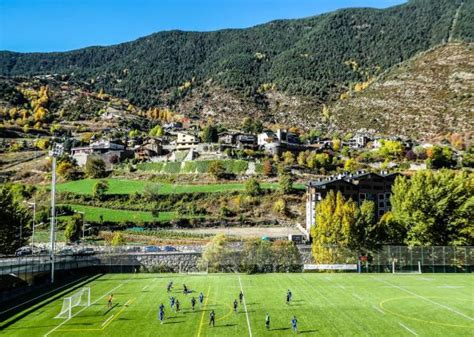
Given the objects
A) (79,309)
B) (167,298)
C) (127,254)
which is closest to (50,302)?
(79,309)

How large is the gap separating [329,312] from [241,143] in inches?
5662

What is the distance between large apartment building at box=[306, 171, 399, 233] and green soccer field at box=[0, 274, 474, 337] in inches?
1886

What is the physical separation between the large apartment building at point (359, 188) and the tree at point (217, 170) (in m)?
31.2

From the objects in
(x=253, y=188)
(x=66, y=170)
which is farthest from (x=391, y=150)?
(x=66, y=170)

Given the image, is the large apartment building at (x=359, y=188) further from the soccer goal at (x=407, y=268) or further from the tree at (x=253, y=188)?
the soccer goal at (x=407, y=268)

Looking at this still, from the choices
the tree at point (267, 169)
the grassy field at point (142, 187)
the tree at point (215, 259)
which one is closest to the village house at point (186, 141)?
the grassy field at point (142, 187)

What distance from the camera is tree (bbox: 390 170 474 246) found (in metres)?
76.4

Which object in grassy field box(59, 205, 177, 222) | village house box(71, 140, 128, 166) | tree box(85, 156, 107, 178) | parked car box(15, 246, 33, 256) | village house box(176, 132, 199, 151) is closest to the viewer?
parked car box(15, 246, 33, 256)

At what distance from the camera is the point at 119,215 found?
372 ft

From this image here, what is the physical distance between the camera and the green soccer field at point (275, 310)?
34.2 meters

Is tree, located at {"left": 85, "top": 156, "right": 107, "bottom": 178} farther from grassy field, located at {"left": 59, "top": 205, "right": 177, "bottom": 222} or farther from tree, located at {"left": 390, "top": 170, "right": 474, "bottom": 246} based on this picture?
tree, located at {"left": 390, "top": 170, "right": 474, "bottom": 246}

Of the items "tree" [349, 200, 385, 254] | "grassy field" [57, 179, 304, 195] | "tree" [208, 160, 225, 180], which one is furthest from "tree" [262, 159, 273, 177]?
"tree" [349, 200, 385, 254]

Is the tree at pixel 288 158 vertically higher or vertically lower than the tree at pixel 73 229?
higher

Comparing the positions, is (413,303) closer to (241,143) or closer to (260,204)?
(260,204)
